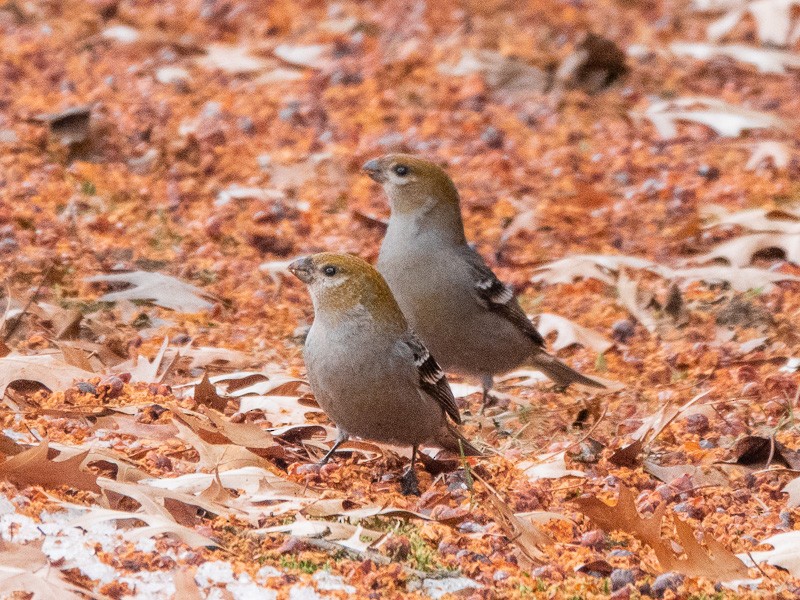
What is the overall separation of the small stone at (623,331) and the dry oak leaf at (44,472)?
392 centimetres

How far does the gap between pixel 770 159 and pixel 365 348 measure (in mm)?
5620

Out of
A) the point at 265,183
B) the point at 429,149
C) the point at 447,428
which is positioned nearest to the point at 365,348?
the point at 447,428

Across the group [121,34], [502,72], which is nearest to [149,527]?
[502,72]

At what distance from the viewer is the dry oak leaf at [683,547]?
14.6 feet

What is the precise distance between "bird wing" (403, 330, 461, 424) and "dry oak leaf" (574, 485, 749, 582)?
948mm

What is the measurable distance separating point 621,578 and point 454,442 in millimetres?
1427

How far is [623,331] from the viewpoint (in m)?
7.67

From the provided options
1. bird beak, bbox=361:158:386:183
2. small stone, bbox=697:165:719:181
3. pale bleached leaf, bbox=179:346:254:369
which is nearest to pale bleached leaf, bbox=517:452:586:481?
pale bleached leaf, bbox=179:346:254:369

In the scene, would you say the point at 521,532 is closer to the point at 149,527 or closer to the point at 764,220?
the point at 149,527

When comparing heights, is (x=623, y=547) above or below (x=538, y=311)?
above

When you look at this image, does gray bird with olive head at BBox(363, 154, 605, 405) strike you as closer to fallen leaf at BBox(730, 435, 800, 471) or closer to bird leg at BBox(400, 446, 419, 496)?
fallen leaf at BBox(730, 435, 800, 471)

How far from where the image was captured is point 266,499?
4668 millimetres

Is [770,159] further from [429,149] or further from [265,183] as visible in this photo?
[265,183]

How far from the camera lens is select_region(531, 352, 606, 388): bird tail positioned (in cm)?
700
